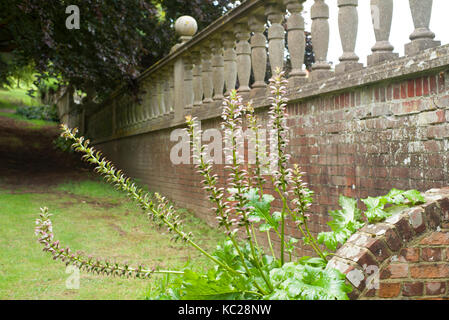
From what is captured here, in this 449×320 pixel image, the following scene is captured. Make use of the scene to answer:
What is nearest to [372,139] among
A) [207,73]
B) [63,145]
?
[207,73]

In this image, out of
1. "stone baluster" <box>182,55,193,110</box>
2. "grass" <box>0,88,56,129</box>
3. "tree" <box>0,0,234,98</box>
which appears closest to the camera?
"stone baluster" <box>182,55,193,110</box>

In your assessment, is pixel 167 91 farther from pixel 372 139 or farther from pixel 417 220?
pixel 417 220

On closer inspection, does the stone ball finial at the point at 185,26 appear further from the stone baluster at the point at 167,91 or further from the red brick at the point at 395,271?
the red brick at the point at 395,271

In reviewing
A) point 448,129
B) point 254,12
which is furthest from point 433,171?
point 254,12

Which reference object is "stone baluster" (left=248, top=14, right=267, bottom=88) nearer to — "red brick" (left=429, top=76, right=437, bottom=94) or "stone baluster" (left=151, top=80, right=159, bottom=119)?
"red brick" (left=429, top=76, right=437, bottom=94)

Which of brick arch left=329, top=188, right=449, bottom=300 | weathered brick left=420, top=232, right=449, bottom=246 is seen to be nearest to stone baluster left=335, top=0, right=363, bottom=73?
brick arch left=329, top=188, right=449, bottom=300

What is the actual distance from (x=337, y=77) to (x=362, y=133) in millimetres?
567

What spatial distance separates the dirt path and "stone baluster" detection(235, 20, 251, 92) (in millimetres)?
5496

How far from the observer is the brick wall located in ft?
11.0

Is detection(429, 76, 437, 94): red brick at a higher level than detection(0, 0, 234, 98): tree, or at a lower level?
lower

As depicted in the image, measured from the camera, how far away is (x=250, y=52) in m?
6.37
